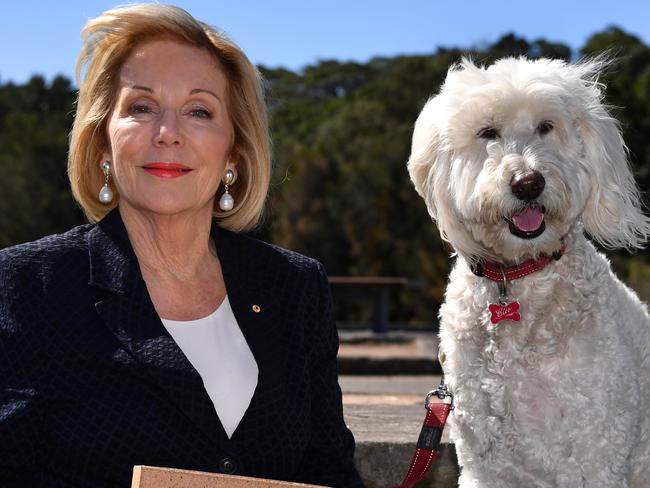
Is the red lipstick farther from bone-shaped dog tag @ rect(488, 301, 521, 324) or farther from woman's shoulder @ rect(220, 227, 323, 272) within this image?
bone-shaped dog tag @ rect(488, 301, 521, 324)

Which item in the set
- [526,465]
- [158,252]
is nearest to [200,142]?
[158,252]

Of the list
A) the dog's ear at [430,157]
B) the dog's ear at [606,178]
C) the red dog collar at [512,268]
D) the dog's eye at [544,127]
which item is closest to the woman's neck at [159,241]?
the dog's ear at [430,157]

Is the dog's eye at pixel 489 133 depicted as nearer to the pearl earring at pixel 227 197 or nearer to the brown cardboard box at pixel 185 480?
the pearl earring at pixel 227 197

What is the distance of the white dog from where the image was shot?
112 inches

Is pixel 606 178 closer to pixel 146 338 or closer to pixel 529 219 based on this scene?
pixel 529 219

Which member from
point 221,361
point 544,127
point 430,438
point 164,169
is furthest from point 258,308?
point 544,127

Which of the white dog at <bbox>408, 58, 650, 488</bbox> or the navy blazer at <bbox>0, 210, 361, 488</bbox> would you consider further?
the white dog at <bbox>408, 58, 650, 488</bbox>

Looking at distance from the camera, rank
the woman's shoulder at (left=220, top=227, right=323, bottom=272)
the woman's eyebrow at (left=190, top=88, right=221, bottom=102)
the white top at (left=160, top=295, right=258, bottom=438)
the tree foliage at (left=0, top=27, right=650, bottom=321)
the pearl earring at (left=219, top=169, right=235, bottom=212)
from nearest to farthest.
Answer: the white top at (left=160, top=295, right=258, bottom=438)
the woman's eyebrow at (left=190, top=88, right=221, bottom=102)
the woman's shoulder at (left=220, top=227, right=323, bottom=272)
the pearl earring at (left=219, top=169, right=235, bottom=212)
the tree foliage at (left=0, top=27, right=650, bottom=321)

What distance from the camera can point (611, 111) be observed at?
3.47 metres

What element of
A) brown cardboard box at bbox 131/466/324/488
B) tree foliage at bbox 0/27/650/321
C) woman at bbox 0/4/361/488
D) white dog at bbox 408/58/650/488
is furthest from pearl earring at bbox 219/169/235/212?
tree foliage at bbox 0/27/650/321

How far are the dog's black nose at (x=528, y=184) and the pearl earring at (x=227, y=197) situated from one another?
991 millimetres

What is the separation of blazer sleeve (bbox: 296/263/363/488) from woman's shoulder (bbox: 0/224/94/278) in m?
0.81

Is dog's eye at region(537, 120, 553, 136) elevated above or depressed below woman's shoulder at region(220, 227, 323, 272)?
above

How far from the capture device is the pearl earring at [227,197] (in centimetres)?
328
